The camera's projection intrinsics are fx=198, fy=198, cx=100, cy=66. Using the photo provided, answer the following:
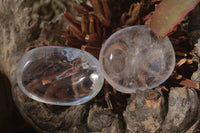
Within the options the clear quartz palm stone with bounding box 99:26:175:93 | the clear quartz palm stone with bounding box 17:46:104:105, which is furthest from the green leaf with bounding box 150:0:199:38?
the clear quartz palm stone with bounding box 17:46:104:105

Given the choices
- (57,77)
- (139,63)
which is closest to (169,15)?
(139,63)

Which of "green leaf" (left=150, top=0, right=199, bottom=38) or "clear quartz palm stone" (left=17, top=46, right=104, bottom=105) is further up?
"green leaf" (left=150, top=0, right=199, bottom=38)

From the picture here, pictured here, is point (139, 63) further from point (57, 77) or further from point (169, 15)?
point (57, 77)

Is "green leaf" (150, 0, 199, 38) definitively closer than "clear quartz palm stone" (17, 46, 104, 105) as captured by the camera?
Yes

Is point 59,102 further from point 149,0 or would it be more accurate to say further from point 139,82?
point 149,0

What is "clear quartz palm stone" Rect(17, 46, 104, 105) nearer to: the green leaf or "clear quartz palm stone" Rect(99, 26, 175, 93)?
"clear quartz palm stone" Rect(99, 26, 175, 93)

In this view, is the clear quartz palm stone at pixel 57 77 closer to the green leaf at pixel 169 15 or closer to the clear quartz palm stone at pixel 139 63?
the clear quartz palm stone at pixel 139 63
